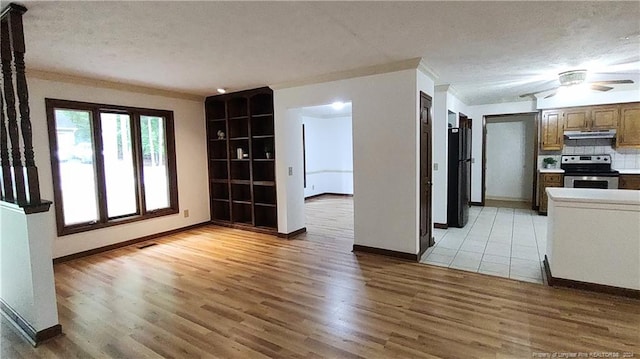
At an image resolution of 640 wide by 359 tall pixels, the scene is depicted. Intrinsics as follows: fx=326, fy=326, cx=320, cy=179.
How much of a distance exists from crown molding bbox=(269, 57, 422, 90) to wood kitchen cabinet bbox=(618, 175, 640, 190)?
484 cm

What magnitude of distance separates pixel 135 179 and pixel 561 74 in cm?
610

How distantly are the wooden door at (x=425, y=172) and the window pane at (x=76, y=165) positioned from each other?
4370 millimetres

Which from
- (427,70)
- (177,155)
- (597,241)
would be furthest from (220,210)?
(597,241)

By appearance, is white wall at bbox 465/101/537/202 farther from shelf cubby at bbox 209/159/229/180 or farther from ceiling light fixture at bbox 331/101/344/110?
shelf cubby at bbox 209/159/229/180

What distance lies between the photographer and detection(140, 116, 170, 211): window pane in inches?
199

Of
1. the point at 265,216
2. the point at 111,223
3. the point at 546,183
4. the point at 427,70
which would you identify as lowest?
the point at 265,216

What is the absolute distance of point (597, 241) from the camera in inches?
116

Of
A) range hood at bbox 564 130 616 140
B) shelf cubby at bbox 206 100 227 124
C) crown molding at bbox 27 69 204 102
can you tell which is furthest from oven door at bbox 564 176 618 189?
crown molding at bbox 27 69 204 102

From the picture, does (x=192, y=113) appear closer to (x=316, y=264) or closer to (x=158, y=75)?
(x=158, y=75)

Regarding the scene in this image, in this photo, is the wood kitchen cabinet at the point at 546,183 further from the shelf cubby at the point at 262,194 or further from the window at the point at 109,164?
the window at the point at 109,164

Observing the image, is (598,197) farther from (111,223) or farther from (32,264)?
(111,223)

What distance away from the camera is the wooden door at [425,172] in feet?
13.1

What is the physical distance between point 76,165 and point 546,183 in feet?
25.6

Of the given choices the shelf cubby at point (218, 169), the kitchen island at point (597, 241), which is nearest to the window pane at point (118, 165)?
the shelf cubby at point (218, 169)
